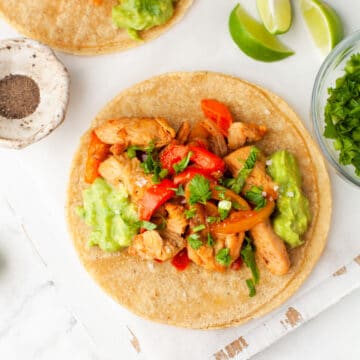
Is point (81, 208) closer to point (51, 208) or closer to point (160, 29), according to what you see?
point (51, 208)

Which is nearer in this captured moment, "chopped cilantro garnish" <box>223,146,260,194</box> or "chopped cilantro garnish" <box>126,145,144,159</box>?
"chopped cilantro garnish" <box>223,146,260,194</box>

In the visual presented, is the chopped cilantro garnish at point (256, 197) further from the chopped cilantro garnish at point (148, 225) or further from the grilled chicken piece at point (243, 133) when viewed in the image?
the chopped cilantro garnish at point (148, 225)

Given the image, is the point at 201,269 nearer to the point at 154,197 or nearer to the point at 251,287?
the point at 251,287

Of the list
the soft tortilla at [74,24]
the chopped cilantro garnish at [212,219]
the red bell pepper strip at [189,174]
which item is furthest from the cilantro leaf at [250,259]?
the soft tortilla at [74,24]

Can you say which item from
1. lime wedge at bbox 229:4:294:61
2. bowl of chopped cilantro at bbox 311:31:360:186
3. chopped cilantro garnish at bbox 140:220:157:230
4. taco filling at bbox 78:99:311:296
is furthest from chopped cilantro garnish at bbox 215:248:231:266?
lime wedge at bbox 229:4:294:61

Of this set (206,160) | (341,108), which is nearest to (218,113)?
(206,160)

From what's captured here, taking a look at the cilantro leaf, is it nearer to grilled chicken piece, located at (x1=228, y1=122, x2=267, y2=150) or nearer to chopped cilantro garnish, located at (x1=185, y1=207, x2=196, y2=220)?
chopped cilantro garnish, located at (x1=185, y1=207, x2=196, y2=220)

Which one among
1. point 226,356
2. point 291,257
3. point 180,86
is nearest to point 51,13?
point 180,86
